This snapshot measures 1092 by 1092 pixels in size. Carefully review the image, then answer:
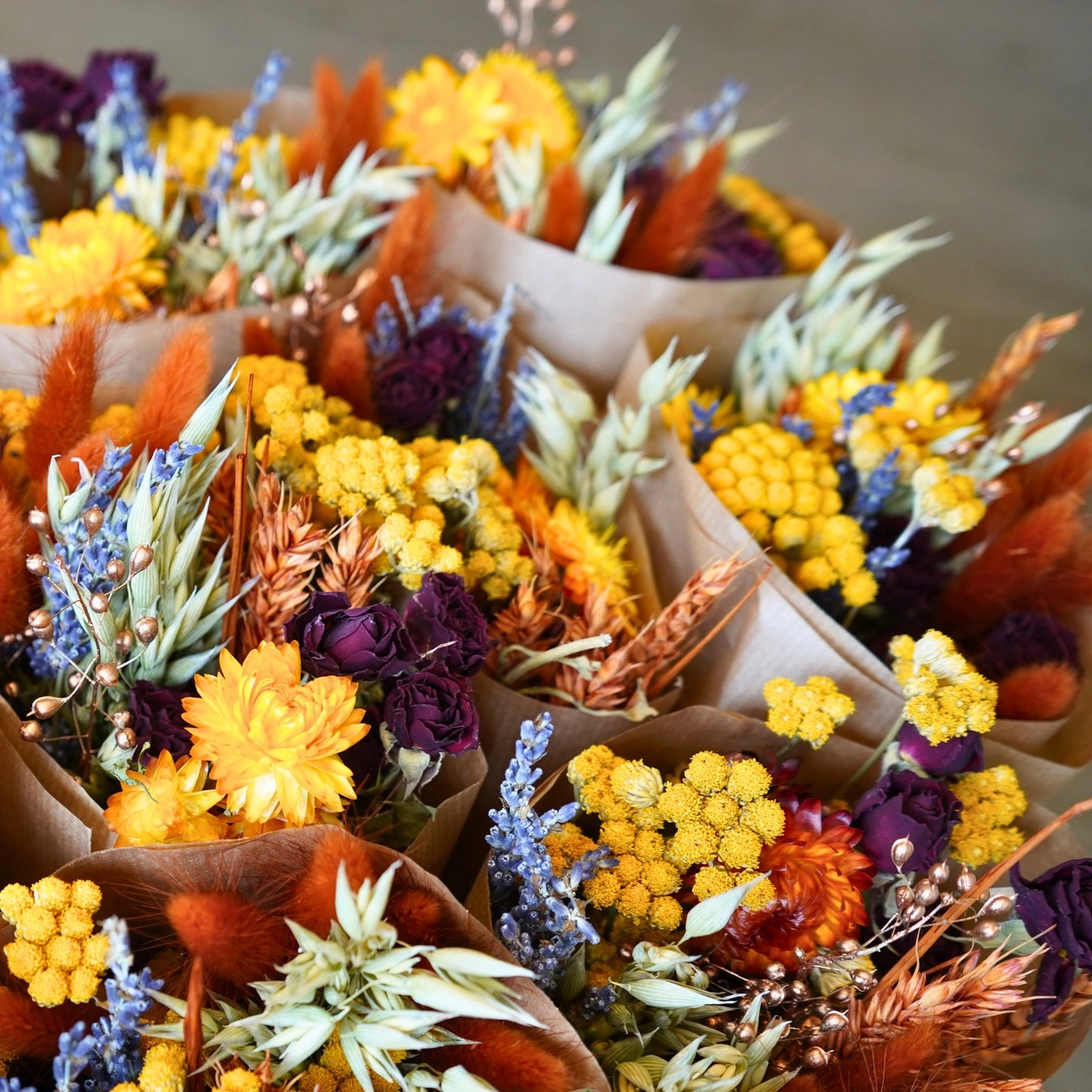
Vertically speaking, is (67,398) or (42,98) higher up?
(42,98)

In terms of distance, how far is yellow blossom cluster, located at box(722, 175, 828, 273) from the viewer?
1.64 m

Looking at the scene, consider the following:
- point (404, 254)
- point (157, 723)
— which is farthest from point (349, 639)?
point (404, 254)

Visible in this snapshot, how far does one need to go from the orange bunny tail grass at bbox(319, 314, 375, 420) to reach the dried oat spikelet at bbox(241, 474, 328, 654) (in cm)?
28

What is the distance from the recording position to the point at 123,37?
2.69 m

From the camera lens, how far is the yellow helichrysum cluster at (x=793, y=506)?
1154 millimetres

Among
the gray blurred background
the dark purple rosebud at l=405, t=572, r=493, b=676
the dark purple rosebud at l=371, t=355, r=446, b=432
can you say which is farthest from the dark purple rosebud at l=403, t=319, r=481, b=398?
the gray blurred background

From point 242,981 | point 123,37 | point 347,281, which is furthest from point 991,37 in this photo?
point 242,981

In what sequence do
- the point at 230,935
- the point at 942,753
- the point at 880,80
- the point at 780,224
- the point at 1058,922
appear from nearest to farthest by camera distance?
the point at 230,935
the point at 1058,922
the point at 942,753
the point at 780,224
the point at 880,80

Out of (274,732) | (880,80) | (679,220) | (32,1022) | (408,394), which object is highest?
(880,80)

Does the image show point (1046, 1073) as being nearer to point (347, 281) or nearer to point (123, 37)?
point (347, 281)

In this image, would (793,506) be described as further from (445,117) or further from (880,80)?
(880,80)

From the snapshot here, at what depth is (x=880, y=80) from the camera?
334cm

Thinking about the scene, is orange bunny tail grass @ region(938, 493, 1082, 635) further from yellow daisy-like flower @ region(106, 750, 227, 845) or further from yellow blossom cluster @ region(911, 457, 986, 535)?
yellow daisy-like flower @ region(106, 750, 227, 845)

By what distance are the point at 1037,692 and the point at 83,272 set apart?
1193 millimetres
